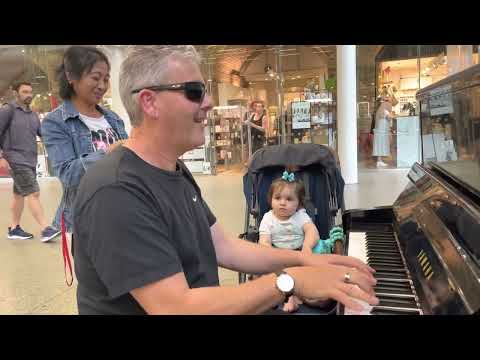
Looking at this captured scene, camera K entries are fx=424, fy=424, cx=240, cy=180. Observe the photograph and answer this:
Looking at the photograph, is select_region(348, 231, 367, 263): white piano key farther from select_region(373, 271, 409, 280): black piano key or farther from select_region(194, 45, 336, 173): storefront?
select_region(194, 45, 336, 173): storefront

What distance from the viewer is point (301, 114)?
1095cm

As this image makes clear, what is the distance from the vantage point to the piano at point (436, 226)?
119 centimetres

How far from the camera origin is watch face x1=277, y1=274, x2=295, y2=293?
1143 millimetres

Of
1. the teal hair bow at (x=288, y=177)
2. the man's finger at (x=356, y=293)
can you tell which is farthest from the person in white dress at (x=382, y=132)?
the man's finger at (x=356, y=293)

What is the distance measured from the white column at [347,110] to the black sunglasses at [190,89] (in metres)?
7.26

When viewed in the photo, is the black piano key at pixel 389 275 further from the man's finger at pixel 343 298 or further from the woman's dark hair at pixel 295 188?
the woman's dark hair at pixel 295 188

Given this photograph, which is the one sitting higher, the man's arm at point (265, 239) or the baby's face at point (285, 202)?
the baby's face at point (285, 202)

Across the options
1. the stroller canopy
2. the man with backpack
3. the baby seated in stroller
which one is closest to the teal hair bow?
the baby seated in stroller

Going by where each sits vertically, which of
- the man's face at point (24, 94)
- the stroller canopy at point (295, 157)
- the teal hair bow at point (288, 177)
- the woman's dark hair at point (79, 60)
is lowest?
the teal hair bow at point (288, 177)

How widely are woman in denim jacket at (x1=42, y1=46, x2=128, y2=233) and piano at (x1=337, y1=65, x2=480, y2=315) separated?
4.90 ft

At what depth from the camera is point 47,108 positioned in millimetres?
13695

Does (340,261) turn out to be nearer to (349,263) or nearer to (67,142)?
(349,263)

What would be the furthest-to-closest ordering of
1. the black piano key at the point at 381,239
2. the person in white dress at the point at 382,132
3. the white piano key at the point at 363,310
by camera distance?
1. the person in white dress at the point at 382,132
2. the black piano key at the point at 381,239
3. the white piano key at the point at 363,310

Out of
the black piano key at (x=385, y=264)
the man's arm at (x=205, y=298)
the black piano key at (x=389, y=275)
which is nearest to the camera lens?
the man's arm at (x=205, y=298)
